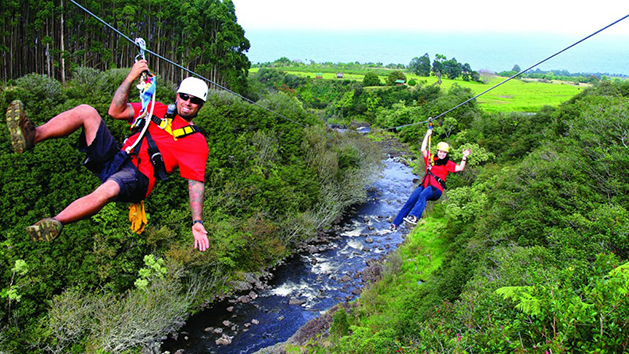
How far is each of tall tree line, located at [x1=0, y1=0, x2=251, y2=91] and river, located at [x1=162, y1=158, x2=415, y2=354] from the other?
2293 centimetres

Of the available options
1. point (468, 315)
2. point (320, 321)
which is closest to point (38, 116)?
point (320, 321)

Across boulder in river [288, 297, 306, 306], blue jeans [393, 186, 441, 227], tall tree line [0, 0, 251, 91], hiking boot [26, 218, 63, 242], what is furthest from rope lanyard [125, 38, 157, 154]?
tall tree line [0, 0, 251, 91]

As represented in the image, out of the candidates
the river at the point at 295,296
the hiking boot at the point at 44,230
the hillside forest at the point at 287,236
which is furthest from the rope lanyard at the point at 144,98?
the river at the point at 295,296

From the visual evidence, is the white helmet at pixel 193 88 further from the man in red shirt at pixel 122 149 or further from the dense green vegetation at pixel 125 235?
the dense green vegetation at pixel 125 235

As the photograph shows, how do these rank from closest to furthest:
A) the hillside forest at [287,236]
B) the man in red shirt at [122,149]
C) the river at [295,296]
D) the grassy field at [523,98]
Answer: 1. the man in red shirt at [122,149]
2. the hillside forest at [287,236]
3. the river at [295,296]
4. the grassy field at [523,98]

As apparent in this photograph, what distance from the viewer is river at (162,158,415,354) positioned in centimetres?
1992

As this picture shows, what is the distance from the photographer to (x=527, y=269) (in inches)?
338

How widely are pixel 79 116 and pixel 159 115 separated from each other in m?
0.86

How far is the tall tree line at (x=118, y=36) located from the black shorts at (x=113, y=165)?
3011 cm

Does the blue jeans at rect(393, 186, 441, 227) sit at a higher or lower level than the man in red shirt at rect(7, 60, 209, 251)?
lower

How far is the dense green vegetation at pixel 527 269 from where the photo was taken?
577 centimetres

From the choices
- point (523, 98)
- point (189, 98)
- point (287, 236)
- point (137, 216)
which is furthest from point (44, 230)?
point (523, 98)

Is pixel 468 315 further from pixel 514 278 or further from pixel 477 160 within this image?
pixel 477 160

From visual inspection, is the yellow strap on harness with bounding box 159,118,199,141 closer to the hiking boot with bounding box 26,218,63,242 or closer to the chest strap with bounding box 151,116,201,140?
the chest strap with bounding box 151,116,201,140
